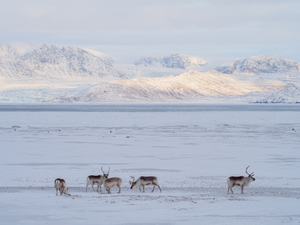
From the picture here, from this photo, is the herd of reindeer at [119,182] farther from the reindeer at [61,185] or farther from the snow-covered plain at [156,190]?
the snow-covered plain at [156,190]

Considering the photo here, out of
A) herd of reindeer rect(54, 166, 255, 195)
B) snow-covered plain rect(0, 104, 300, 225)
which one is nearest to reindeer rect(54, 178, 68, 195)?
herd of reindeer rect(54, 166, 255, 195)

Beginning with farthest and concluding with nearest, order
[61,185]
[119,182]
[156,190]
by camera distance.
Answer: [156,190], [119,182], [61,185]

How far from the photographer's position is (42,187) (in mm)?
11055

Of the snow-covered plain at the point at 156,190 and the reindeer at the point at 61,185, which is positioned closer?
the snow-covered plain at the point at 156,190

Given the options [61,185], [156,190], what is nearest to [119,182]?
[156,190]

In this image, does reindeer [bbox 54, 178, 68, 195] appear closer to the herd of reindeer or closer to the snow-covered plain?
the herd of reindeer

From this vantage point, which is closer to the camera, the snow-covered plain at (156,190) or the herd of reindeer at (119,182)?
the snow-covered plain at (156,190)

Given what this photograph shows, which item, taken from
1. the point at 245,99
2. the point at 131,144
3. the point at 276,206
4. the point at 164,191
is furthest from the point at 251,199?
the point at 245,99

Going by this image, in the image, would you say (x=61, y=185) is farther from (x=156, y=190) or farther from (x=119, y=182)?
(x=156, y=190)

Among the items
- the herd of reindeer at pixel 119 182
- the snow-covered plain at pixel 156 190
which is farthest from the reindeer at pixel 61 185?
the snow-covered plain at pixel 156 190

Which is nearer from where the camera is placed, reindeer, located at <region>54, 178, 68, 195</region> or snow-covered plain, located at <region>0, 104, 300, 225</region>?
Answer: snow-covered plain, located at <region>0, 104, 300, 225</region>

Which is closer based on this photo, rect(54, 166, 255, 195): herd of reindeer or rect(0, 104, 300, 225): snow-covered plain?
rect(0, 104, 300, 225): snow-covered plain

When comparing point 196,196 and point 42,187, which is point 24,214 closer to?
point 42,187

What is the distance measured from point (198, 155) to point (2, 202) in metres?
10.6
